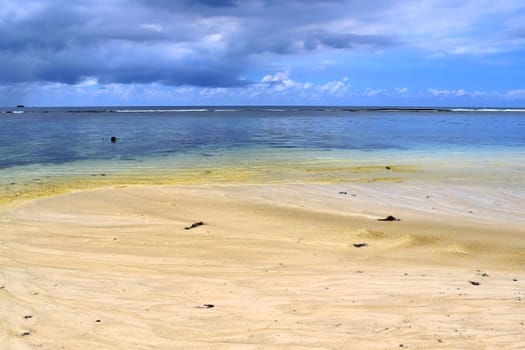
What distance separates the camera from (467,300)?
5.65 metres

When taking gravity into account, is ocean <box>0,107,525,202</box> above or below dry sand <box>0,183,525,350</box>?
above

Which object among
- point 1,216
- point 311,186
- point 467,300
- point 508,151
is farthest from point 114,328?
point 508,151

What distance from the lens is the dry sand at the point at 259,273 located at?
4.76m

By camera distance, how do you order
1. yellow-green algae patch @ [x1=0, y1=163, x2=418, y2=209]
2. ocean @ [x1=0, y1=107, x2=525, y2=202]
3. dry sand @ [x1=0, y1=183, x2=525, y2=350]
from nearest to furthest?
dry sand @ [x1=0, y1=183, x2=525, y2=350], yellow-green algae patch @ [x1=0, y1=163, x2=418, y2=209], ocean @ [x1=0, y1=107, x2=525, y2=202]


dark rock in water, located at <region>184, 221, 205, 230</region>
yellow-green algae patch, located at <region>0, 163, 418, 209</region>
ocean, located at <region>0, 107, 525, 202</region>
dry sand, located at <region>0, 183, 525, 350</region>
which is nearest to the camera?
dry sand, located at <region>0, 183, 525, 350</region>

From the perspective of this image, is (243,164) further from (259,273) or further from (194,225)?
(259,273)

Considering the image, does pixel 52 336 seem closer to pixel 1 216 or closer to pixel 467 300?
pixel 467 300

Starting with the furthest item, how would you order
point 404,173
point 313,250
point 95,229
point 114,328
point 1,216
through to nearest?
1. point 404,173
2. point 1,216
3. point 95,229
4. point 313,250
5. point 114,328

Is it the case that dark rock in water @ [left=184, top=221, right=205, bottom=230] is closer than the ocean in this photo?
Yes

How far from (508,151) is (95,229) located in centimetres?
2365

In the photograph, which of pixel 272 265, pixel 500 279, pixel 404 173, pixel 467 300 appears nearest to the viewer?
pixel 467 300

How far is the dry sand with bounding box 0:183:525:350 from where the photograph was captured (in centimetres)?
476

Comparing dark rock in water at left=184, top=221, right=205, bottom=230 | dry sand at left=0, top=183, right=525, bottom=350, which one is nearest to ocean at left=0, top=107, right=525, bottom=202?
dry sand at left=0, top=183, right=525, bottom=350

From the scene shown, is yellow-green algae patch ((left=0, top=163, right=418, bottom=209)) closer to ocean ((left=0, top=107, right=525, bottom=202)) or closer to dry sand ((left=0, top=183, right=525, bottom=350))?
ocean ((left=0, top=107, right=525, bottom=202))
